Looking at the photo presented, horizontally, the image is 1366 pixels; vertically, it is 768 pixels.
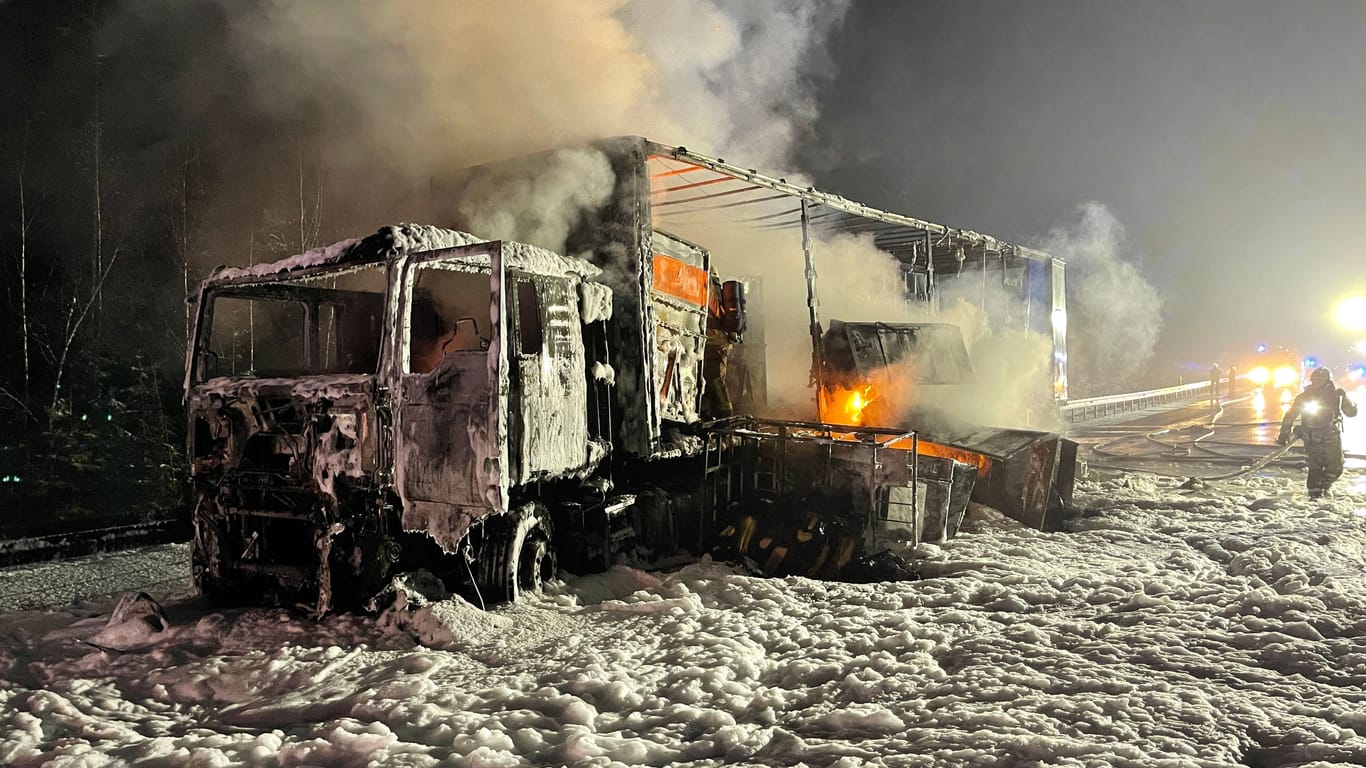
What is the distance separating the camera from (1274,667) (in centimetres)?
376

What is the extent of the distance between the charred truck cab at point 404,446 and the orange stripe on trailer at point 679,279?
1.31m

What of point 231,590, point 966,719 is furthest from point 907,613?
point 231,590

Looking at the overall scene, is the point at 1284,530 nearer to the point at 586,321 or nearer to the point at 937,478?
the point at 937,478

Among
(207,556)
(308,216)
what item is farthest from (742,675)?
(308,216)

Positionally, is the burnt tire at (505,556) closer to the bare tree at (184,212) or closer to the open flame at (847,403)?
the open flame at (847,403)

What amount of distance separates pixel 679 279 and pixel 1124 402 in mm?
23993

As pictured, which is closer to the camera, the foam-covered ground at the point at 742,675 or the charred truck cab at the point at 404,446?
the foam-covered ground at the point at 742,675

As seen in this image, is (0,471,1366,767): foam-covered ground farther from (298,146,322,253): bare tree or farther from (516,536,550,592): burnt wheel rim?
(298,146,322,253): bare tree

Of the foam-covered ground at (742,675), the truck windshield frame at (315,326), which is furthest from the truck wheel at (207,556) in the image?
the truck windshield frame at (315,326)

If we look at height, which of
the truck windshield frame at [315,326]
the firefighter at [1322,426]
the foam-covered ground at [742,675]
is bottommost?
the foam-covered ground at [742,675]

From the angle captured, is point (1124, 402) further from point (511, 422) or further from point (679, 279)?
point (511, 422)

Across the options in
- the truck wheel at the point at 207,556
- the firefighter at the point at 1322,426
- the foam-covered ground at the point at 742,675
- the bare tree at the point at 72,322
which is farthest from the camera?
the bare tree at the point at 72,322

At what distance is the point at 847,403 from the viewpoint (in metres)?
9.94

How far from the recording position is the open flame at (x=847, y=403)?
387 inches
